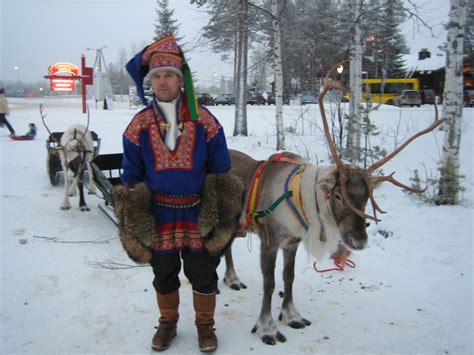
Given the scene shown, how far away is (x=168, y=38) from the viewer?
8.60 feet

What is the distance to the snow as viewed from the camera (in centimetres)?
297

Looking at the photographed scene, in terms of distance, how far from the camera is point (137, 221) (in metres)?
2.58

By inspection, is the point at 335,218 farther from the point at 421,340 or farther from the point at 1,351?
the point at 1,351

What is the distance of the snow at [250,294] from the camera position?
9.73 feet

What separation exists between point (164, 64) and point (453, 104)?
5.09m

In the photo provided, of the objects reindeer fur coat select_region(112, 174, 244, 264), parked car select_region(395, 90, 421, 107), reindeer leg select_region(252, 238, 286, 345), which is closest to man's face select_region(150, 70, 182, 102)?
reindeer fur coat select_region(112, 174, 244, 264)

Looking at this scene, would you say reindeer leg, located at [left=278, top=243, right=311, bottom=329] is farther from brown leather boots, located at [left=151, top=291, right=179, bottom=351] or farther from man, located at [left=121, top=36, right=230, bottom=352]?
brown leather boots, located at [left=151, top=291, right=179, bottom=351]

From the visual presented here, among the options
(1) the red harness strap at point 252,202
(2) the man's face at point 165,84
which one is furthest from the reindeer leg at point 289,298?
(2) the man's face at point 165,84

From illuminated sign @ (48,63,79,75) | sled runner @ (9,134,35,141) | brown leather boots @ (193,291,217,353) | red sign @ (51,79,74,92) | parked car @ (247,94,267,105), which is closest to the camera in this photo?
brown leather boots @ (193,291,217,353)

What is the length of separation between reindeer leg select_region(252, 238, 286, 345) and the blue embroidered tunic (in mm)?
671

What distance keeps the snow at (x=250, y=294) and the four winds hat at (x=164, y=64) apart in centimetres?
190

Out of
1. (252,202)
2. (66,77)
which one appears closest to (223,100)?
(66,77)

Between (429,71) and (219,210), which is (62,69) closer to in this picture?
(219,210)

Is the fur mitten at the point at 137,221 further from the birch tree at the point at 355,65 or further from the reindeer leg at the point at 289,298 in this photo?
the birch tree at the point at 355,65
